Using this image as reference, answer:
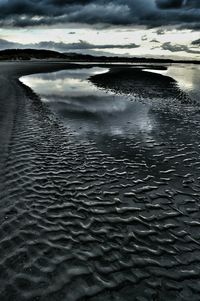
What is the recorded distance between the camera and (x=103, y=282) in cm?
706

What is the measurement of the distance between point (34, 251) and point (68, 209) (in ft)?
7.83

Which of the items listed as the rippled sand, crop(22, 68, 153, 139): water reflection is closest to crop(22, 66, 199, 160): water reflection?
crop(22, 68, 153, 139): water reflection

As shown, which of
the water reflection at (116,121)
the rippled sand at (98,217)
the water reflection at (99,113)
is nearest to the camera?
the rippled sand at (98,217)

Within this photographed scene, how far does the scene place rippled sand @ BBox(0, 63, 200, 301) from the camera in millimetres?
7031

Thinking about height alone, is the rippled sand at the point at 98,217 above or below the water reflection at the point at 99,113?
below

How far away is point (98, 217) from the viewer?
9.81 m

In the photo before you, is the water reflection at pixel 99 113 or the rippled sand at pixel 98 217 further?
the water reflection at pixel 99 113

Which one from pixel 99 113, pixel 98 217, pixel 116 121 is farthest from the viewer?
pixel 99 113

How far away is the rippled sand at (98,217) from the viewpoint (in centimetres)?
703

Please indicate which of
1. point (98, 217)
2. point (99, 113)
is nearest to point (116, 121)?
point (99, 113)

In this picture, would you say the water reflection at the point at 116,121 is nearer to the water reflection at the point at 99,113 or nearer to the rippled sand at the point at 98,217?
the water reflection at the point at 99,113

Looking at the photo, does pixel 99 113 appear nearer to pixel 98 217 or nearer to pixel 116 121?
pixel 116 121

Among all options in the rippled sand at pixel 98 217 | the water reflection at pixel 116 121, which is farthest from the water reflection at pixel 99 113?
the rippled sand at pixel 98 217

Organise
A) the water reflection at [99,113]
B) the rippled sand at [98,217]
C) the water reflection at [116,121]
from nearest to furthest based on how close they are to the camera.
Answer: the rippled sand at [98,217], the water reflection at [116,121], the water reflection at [99,113]
